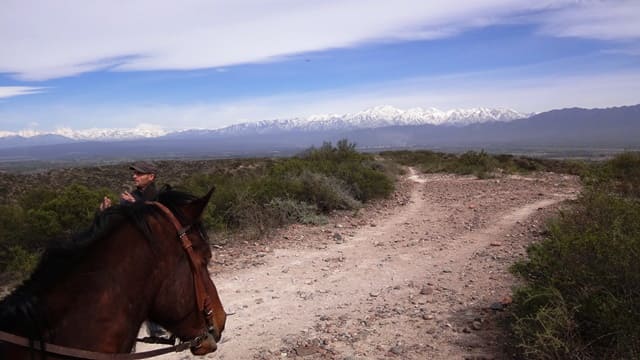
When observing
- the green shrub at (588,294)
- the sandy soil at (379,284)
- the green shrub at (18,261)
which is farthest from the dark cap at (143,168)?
the green shrub at (588,294)

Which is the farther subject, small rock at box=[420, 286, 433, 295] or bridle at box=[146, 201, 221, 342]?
small rock at box=[420, 286, 433, 295]

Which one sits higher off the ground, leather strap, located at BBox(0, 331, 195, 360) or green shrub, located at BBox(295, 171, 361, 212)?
leather strap, located at BBox(0, 331, 195, 360)

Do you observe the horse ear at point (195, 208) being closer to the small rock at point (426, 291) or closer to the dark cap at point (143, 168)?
the dark cap at point (143, 168)

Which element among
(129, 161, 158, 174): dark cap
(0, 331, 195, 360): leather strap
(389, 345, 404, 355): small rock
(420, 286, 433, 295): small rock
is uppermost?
(129, 161, 158, 174): dark cap

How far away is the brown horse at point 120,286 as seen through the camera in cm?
233

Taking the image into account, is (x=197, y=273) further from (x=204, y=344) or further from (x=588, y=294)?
(x=588, y=294)

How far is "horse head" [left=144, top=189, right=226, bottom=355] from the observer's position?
2533mm

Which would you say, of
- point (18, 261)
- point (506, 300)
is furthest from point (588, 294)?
point (18, 261)

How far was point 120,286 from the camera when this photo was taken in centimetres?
246

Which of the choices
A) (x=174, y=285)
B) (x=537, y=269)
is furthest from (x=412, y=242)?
(x=174, y=285)

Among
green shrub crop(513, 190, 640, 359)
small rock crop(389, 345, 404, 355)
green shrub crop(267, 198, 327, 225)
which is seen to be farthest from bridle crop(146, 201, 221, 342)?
green shrub crop(267, 198, 327, 225)

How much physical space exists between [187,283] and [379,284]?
555 cm

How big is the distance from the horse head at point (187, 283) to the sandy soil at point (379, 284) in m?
3.02

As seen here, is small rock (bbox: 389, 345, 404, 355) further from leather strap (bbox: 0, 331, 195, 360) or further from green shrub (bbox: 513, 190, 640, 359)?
leather strap (bbox: 0, 331, 195, 360)
